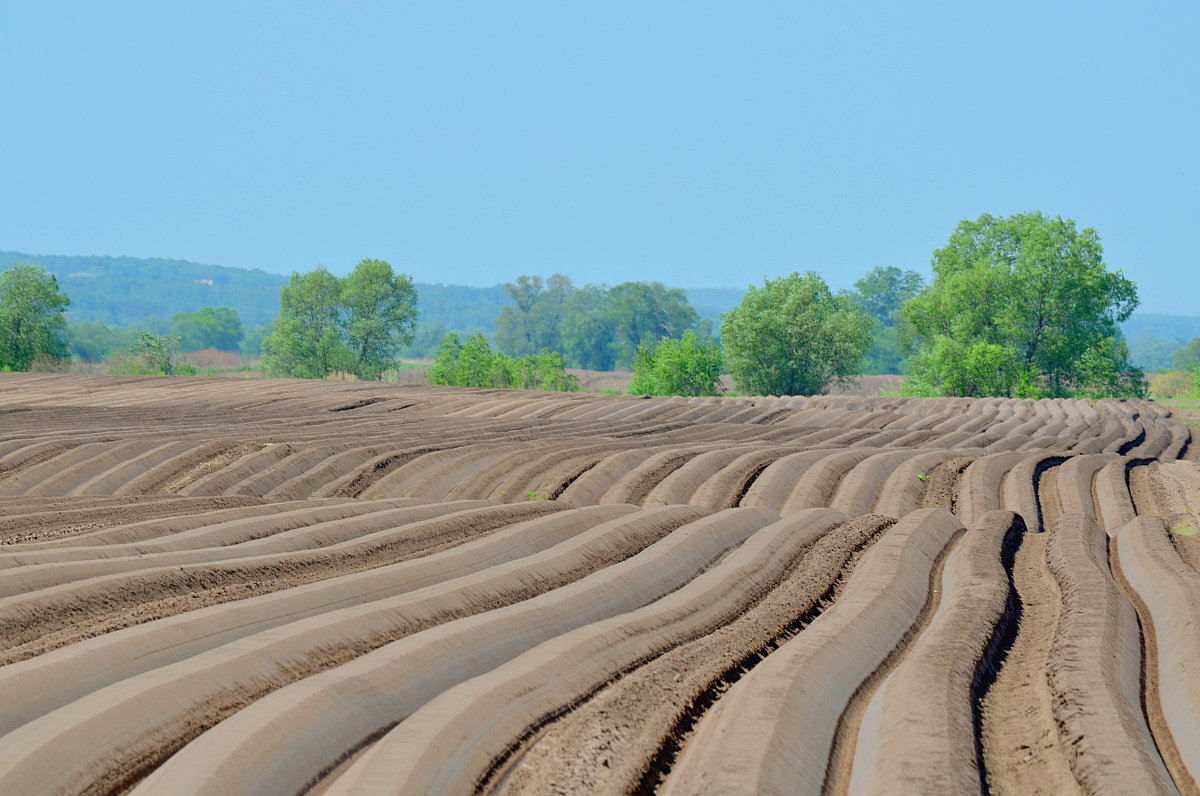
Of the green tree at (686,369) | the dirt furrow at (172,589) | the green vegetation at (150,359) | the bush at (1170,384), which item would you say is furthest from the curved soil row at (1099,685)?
the bush at (1170,384)

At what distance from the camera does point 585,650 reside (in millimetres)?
3637

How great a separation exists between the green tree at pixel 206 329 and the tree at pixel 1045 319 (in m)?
102

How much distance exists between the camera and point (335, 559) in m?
4.89

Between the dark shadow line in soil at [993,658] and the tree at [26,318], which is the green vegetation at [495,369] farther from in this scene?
the dark shadow line in soil at [993,658]

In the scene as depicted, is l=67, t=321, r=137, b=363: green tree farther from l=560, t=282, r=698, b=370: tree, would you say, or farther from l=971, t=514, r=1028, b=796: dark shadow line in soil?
l=971, t=514, r=1028, b=796: dark shadow line in soil

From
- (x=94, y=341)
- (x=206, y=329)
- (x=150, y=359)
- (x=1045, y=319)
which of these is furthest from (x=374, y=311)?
(x=206, y=329)

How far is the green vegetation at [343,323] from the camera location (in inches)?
2084

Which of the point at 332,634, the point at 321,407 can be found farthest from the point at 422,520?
the point at 321,407

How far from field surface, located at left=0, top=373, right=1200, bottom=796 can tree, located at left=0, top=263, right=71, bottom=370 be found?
40935 millimetres

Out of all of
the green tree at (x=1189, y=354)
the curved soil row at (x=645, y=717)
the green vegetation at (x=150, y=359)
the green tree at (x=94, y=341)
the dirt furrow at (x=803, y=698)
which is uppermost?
the green tree at (x=1189, y=354)

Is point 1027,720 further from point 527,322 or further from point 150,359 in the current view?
point 527,322

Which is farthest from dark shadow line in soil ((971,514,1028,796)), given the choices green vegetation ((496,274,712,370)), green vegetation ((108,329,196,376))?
green vegetation ((496,274,712,370))

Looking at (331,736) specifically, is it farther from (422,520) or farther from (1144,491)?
(1144,491)

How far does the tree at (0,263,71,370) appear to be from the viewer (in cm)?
4172
